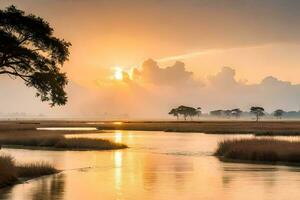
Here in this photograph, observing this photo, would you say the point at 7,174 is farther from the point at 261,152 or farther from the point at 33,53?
the point at 261,152

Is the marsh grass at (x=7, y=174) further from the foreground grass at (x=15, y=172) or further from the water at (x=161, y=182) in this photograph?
the water at (x=161, y=182)

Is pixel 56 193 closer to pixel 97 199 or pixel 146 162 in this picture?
pixel 97 199

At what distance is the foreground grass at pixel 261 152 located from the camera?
5385 cm

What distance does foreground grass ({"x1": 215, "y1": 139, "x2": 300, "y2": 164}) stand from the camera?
53.8m

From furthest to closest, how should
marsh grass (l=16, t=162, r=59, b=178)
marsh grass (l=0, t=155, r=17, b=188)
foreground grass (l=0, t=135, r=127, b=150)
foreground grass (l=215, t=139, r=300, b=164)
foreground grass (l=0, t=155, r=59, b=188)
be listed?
foreground grass (l=0, t=135, r=127, b=150) → foreground grass (l=215, t=139, r=300, b=164) → marsh grass (l=16, t=162, r=59, b=178) → foreground grass (l=0, t=155, r=59, b=188) → marsh grass (l=0, t=155, r=17, b=188)

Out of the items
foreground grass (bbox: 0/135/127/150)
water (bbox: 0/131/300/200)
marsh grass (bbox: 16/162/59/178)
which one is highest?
foreground grass (bbox: 0/135/127/150)

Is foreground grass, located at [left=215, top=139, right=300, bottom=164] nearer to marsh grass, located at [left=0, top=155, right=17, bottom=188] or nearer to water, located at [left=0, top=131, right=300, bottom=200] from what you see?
water, located at [left=0, top=131, right=300, bottom=200]

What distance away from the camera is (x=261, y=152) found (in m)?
55.9

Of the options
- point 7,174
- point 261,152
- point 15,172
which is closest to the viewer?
point 7,174

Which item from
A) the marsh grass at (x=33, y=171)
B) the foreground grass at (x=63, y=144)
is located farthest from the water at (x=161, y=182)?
the foreground grass at (x=63, y=144)

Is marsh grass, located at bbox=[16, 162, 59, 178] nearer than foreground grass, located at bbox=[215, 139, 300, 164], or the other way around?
marsh grass, located at bbox=[16, 162, 59, 178]

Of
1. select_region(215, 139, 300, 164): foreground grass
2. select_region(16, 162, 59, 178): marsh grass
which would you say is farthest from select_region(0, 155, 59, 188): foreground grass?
select_region(215, 139, 300, 164): foreground grass

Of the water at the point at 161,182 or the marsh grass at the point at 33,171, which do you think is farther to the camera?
the marsh grass at the point at 33,171

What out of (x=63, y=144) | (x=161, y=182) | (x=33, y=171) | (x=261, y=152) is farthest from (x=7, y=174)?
(x=63, y=144)
